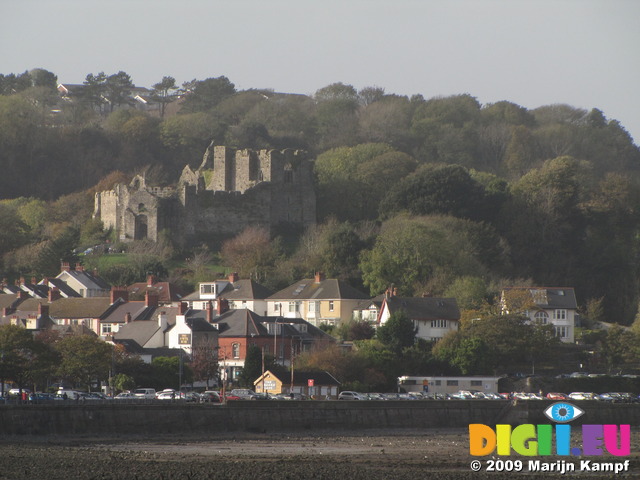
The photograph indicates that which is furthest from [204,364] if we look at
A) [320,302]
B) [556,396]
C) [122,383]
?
[556,396]

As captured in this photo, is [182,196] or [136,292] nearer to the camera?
[136,292]

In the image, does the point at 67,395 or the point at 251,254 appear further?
the point at 251,254

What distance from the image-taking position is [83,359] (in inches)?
2438

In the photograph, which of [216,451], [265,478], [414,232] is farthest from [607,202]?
[265,478]

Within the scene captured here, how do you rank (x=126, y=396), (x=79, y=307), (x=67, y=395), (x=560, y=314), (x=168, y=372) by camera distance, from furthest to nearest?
(x=79, y=307)
(x=560, y=314)
(x=168, y=372)
(x=126, y=396)
(x=67, y=395)

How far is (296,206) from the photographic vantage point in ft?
311

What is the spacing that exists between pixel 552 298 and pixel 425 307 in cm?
698

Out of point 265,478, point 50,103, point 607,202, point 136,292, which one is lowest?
point 265,478

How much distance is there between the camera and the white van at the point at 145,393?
5878cm

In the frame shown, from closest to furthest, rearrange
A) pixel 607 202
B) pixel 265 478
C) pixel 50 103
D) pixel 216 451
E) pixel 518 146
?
pixel 265 478 → pixel 216 451 → pixel 607 202 → pixel 518 146 → pixel 50 103

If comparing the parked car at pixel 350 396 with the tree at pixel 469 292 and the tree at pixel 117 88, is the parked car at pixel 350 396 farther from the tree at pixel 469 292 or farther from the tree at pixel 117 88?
the tree at pixel 117 88

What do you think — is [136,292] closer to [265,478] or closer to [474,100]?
[265,478]

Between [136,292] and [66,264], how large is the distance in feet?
21.9

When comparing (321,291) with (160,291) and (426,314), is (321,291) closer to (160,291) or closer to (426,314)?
(426,314)
